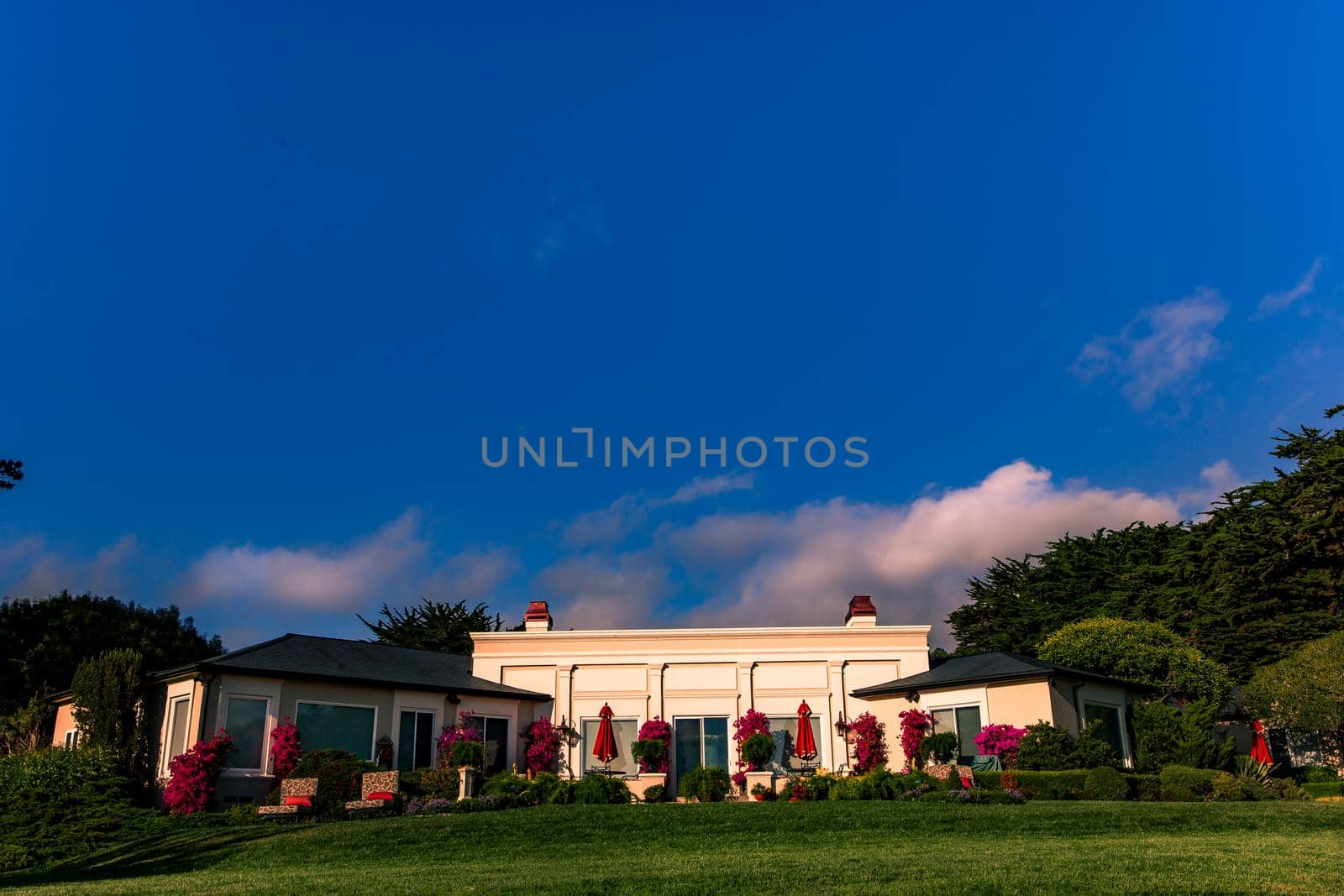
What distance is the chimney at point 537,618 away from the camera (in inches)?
1206

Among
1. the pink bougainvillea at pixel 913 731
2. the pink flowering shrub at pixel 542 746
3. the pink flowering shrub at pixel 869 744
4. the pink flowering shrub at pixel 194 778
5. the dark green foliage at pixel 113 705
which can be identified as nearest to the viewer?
the pink flowering shrub at pixel 194 778

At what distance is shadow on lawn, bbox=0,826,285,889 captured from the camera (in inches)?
522

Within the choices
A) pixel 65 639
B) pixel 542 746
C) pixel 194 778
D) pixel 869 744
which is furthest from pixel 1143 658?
pixel 65 639

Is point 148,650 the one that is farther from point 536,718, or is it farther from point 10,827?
point 10,827

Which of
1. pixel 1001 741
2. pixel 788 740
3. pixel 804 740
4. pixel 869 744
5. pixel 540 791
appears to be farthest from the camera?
pixel 788 740

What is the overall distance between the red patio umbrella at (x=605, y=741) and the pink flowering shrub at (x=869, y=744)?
6.96 meters

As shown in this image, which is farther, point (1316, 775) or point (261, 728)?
point (1316, 775)

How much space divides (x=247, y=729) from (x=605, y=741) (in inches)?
363

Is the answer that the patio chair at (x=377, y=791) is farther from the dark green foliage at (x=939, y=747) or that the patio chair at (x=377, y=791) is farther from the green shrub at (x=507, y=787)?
the dark green foliage at (x=939, y=747)

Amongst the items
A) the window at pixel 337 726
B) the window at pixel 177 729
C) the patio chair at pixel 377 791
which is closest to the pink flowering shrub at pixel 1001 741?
Answer: the patio chair at pixel 377 791

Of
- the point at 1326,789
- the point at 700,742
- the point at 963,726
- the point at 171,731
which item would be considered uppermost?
the point at 171,731

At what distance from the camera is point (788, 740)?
2806 centimetres

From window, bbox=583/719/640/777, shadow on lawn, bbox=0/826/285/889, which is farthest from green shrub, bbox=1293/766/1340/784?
shadow on lawn, bbox=0/826/285/889

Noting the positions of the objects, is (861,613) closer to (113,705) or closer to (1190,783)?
(1190,783)
